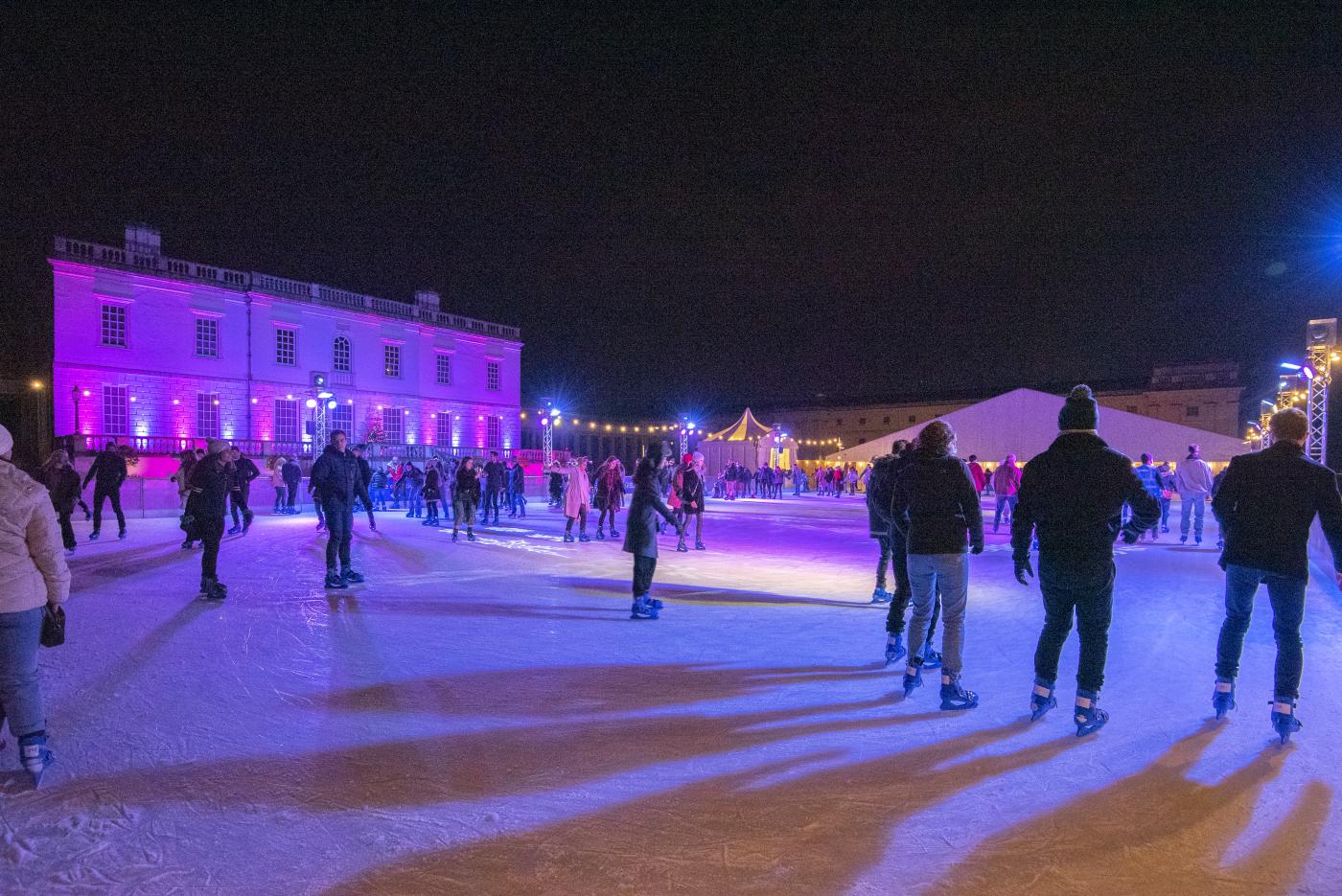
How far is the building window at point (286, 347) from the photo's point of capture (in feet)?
115

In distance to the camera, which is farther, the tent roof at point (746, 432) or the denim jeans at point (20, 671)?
the tent roof at point (746, 432)

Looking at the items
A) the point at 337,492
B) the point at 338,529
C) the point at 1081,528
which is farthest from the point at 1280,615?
the point at 338,529

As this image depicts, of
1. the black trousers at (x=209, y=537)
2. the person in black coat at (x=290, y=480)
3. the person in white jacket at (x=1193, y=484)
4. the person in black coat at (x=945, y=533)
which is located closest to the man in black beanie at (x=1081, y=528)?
the person in black coat at (x=945, y=533)

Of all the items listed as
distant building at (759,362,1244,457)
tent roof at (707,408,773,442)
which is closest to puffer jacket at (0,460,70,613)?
tent roof at (707,408,773,442)

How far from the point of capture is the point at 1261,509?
3705 mm

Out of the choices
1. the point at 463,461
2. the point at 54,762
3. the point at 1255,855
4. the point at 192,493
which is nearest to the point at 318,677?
the point at 54,762

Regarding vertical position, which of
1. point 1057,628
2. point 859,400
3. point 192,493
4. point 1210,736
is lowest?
point 1210,736

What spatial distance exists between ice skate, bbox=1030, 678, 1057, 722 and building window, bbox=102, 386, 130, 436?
35286 millimetres

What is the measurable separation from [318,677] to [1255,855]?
15.5ft

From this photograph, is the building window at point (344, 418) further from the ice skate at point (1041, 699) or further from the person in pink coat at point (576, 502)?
the ice skate at point (1041, 699)

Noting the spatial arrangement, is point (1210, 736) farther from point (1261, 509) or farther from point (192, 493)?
point (192, 493)

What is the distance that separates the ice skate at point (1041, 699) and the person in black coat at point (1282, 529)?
1.03 m

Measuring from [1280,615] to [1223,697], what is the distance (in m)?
0.55

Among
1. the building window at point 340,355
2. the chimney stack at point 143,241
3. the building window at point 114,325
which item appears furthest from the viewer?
the building window at point 340,355
